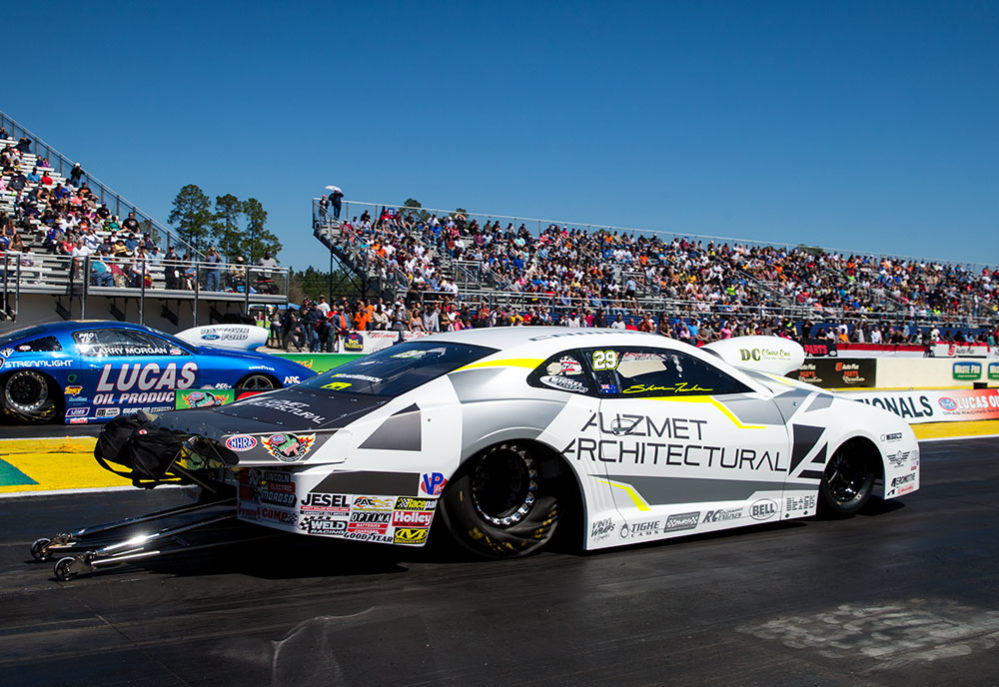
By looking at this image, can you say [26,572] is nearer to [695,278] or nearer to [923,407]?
[923,407]

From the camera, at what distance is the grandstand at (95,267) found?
1955 centimetres

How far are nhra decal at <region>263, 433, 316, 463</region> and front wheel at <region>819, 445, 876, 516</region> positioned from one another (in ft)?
13.0

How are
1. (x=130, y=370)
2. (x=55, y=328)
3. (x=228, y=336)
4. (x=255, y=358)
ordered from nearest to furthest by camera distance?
1. (x=55, y=328)
2. (x=130, y=370)
3. (x=255, y=358)
4. (x=228, y=336)

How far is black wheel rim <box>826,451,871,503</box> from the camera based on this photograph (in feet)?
21.8

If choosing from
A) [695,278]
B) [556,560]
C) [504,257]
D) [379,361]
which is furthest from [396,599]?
[695,278]

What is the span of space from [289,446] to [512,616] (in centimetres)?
140

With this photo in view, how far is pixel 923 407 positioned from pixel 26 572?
45.2 ft

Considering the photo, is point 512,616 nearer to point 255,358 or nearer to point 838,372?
point 255,358

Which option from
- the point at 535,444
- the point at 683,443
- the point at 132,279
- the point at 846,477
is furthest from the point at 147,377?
the point at 132,279

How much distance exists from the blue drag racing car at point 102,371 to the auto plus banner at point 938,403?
9534 millimetres

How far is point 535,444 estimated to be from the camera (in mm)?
5191

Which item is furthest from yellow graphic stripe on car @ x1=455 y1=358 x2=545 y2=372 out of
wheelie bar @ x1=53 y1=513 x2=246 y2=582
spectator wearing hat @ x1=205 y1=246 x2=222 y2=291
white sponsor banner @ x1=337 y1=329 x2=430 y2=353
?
spectator wearing hat @ x1=205 y1=246 x2=222 y2=291

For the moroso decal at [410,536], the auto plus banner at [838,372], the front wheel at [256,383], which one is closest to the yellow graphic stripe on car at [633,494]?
the moroso decal at [410,536]

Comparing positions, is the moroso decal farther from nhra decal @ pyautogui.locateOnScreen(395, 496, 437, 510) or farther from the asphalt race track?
the asphalt race track
